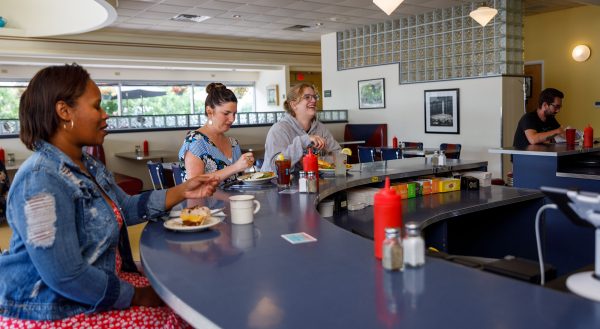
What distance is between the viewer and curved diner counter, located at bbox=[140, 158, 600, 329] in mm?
1026

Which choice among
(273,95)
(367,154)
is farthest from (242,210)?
(273,95)

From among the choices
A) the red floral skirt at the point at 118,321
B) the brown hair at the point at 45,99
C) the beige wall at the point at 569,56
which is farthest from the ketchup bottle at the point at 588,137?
the beige wall at the point at 569,56

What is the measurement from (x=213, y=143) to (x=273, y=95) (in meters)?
10.7

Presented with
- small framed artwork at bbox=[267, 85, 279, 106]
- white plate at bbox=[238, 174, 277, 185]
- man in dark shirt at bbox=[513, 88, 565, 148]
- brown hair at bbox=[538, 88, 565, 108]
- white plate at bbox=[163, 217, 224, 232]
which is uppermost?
small framed artwork at bbox=[267, 85, 279, 106]

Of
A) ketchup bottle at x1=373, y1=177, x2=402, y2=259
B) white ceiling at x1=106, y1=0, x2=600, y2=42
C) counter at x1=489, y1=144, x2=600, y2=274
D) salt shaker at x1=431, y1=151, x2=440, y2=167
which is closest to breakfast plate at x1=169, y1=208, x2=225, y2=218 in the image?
ketchup bottle at x1=373, y1=177, x2=402, y2=259

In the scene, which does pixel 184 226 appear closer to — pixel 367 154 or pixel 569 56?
pixel 367 154

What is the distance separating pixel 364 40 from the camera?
31.9ft

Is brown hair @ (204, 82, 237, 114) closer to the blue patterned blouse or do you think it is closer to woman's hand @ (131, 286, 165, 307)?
the blue patterned blouse

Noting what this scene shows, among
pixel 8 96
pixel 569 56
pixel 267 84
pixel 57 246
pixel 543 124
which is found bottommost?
pixel 57 246

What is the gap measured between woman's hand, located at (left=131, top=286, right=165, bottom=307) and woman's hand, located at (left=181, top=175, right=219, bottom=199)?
0.56 m

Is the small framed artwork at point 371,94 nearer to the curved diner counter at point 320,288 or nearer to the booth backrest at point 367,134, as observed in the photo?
the booth backrest at point 367,134

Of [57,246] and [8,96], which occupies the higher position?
[8,96]

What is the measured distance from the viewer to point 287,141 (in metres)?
3.29

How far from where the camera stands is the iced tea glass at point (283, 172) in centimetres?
271
